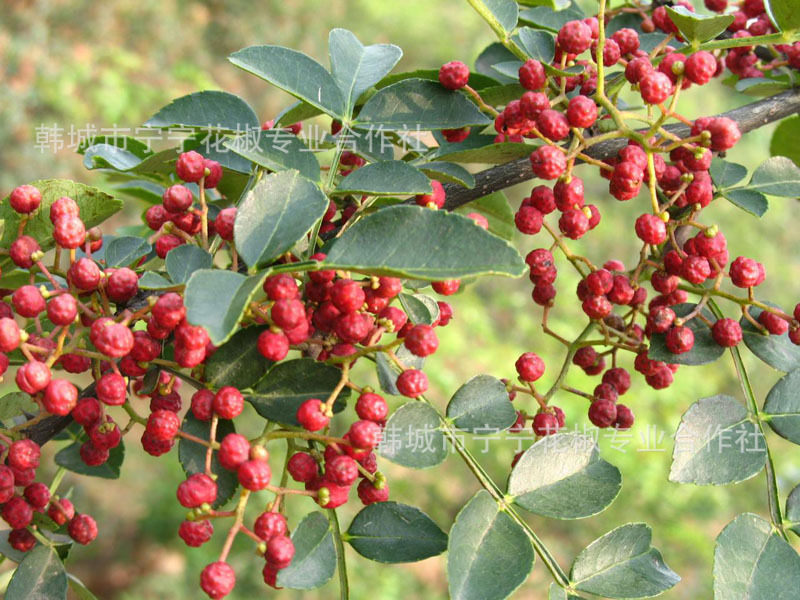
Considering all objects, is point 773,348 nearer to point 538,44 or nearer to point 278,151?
point 538,44

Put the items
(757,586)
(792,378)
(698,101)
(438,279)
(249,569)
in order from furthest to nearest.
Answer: (698,101) → (249,569) → (792,378) → (757,586) → (438,279)

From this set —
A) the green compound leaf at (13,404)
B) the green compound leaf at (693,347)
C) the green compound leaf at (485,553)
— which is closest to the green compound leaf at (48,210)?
the green compound leaf at (13,404)

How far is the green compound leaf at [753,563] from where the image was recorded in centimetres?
66

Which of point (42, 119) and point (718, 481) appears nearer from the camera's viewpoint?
point (718, 481)

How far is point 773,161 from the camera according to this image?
2.76ft

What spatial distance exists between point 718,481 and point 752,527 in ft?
0.21

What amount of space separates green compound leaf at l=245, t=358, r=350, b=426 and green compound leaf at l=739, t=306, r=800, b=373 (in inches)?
17.5

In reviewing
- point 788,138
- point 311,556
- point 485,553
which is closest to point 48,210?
point 311,556

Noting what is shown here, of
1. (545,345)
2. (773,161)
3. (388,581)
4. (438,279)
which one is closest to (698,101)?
(545,345)

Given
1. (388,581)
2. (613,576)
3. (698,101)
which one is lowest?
(388,581)

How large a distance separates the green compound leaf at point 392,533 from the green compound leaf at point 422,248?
0.27m

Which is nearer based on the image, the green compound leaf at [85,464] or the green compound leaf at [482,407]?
the green compound leaf at [482,407]

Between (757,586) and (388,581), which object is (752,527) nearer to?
(757,586)

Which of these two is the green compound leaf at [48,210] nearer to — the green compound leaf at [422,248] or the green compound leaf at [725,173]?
the green compound leaf at [422,248]
